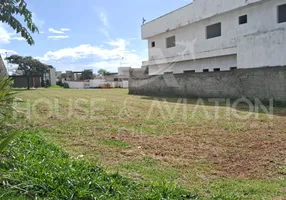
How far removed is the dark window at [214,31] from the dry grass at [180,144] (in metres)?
11.6

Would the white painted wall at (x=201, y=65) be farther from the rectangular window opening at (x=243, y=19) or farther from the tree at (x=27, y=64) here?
the tree at (x=27, y=64)

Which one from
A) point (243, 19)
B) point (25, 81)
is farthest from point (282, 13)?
point (25, 81)

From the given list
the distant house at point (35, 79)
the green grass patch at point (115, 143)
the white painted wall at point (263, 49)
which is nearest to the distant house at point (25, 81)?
the distant house at point (35, 79)

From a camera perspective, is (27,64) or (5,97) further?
(27,64)

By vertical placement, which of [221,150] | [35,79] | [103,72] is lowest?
[221,150]

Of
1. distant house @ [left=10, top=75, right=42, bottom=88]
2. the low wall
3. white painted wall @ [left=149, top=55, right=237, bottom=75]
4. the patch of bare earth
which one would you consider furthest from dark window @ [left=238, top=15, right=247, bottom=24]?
distant house @ [left=10, top=75, right=42, bottom=88]

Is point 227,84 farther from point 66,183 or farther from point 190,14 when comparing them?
point 66,183

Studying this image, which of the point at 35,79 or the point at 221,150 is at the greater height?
the point at 35,79

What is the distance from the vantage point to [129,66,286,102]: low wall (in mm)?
11641

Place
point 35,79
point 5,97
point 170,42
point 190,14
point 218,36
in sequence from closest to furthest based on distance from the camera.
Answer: point 5,97 < point 218,36 < point 190,14 < point 170,42 < point 35,79

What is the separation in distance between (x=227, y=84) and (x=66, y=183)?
12.3m

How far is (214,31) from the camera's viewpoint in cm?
1944

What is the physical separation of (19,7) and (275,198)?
4219 mm

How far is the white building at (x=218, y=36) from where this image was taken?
533 inches
